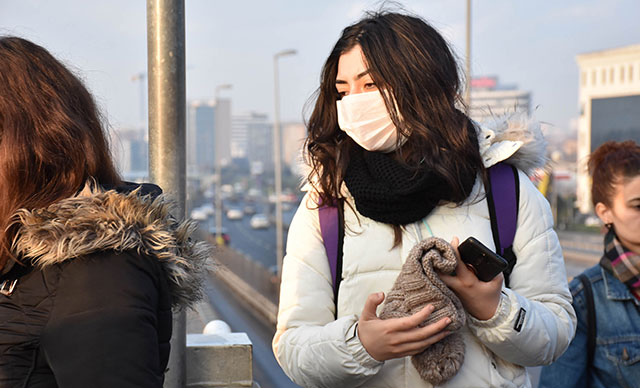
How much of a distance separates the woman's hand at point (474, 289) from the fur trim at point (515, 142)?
415 millimetres

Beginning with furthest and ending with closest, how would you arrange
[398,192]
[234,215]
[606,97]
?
[234,215] < [606,97] < [398,192]

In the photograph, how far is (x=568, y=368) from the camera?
262cm

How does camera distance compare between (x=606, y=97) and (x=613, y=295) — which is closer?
(x=613, y=295)

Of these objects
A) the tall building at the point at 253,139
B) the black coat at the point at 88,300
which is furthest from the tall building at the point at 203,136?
the black coat at the point at 88,300

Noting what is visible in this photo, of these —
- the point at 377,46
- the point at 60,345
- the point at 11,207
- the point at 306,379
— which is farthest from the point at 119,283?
the point at 377,46

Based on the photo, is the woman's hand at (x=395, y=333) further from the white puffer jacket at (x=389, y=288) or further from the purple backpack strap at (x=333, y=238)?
the purple backpack strap at (x=333, y=238)

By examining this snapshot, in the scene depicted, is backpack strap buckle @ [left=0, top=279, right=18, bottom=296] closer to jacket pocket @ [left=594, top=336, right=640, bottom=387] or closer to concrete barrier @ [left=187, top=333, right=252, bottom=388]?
concrete barrier @ [left=187, top=333, right=252, bottom=388]

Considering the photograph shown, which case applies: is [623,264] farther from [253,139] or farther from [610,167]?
[253,139]

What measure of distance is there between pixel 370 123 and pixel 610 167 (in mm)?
1357

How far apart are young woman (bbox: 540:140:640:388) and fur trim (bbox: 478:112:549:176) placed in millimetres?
814

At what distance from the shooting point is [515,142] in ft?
6.73

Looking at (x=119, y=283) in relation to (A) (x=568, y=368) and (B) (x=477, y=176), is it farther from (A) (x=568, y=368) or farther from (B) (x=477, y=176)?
(A) (x=568, y=368)

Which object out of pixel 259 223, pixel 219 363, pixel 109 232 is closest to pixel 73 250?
pixel 109 232

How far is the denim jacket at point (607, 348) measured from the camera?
2.57 meters
